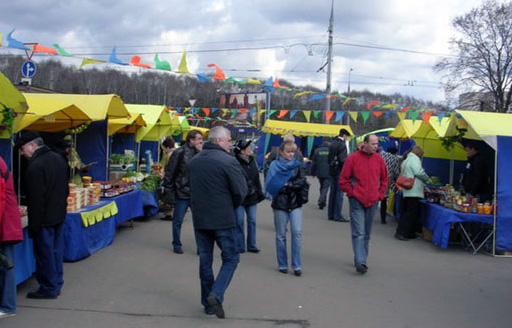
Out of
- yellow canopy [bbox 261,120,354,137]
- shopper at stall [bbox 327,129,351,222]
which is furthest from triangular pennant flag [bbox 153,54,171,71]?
yellow canopy [bbox 261,120,354,137]

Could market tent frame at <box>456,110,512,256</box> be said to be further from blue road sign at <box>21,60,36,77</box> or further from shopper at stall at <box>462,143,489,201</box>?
blue road sign at <box>21,60,36,77</box>

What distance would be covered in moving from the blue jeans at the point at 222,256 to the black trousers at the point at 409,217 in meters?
5.32

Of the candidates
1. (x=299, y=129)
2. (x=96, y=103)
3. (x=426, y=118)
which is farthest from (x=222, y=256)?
(x=299, y=129)

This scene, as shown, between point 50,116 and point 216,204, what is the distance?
442 centimetres

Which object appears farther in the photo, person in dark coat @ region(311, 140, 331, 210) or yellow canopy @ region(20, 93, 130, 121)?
person in dark coat @ region(311, 140, 331, 210)

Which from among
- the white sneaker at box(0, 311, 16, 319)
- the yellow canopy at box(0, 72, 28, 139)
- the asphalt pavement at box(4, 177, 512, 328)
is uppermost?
the yellow canopy at box(0, 72, 28, 139)

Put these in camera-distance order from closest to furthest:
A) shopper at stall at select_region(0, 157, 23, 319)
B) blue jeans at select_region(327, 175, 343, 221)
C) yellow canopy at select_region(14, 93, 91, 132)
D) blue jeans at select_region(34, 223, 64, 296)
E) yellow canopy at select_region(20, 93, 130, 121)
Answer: shopper at stall at select_region(0, 157, 23, 319)
blue jeans at select_region(34, 223, 64, 296)
yellow canopy at select_region(14, 93, 91, 132)
yellow canopy at select_region(20, 93, 130, 121)
blue jeans at select_region(327, 175, 343, 221)

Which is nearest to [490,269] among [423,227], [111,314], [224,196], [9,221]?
[423,227]

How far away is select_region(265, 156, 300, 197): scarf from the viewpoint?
6.17 metres

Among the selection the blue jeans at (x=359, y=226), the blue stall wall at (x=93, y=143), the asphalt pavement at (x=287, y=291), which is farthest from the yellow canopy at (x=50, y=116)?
the blue jeans at (x=359, y=226)

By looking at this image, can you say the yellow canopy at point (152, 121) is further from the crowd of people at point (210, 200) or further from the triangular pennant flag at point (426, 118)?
the triangular pennant flag at point (426, 118)

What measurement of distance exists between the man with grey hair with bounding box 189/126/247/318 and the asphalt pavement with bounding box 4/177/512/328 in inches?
15.7

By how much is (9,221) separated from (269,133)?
21.4 m

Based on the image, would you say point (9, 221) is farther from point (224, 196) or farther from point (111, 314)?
point (224, 196)
